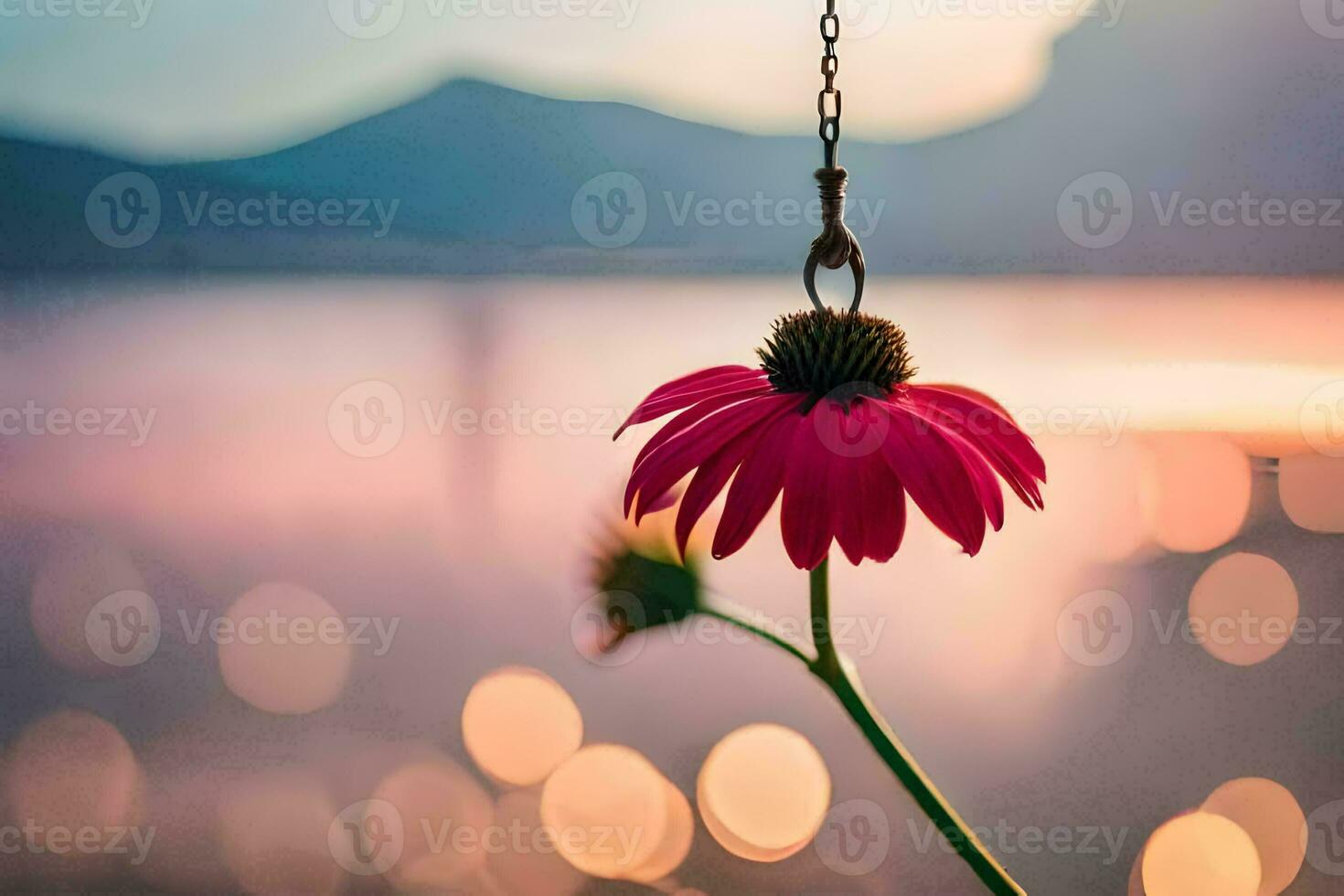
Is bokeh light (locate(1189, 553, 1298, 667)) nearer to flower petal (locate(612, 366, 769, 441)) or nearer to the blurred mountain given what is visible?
the blurred mountain

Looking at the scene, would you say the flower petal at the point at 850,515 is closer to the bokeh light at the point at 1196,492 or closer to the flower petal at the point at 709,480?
the flower petal at the point at 709,480

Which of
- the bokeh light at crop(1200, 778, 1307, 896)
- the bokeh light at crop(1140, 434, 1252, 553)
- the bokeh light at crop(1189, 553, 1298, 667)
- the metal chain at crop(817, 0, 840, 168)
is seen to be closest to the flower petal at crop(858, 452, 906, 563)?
the metal chain at crop(817, 0, 840, 168)

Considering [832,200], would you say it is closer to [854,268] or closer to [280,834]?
[854,268]

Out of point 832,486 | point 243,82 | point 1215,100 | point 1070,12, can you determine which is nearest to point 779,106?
point 1070,12

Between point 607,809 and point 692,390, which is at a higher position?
point 692,390

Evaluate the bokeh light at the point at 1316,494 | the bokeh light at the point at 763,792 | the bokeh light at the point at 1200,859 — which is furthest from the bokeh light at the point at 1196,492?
the bokeh light at the point at 763,792

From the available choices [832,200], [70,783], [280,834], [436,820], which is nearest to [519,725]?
[436,820]

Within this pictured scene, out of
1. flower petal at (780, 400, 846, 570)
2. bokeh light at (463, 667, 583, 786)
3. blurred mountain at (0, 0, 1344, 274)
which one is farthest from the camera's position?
blurred mountain at (0, 0, 1344, 274)

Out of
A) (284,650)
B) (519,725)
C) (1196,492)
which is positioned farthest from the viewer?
(1196,492)
